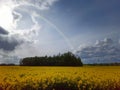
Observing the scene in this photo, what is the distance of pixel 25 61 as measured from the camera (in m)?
41.4

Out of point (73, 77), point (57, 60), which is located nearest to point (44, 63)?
point (57, 60)

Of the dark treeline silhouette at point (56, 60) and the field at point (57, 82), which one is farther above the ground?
the dark treeline silhouette at point (56, 60)

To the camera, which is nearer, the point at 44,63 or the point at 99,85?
the point at 99,85

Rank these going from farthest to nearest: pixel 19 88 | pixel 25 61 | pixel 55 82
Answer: pixel 25 61
pixel 55 82
pixel 19 88

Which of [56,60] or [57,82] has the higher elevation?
[56,60]

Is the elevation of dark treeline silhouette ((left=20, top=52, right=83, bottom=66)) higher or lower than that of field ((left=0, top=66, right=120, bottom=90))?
higher

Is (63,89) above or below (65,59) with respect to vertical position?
below

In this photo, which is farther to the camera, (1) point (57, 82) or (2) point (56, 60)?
(2) point (56, 60)

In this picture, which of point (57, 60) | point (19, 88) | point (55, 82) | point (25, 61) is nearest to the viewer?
point (19, 88)

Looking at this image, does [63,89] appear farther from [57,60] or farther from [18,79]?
[57,60]

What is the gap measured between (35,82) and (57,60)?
2960cm

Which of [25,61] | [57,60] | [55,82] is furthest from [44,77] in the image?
[57,60]

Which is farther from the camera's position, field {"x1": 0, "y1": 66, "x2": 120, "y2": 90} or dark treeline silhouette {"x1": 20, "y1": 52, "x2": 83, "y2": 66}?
dark treeline silhouette {"x1": 20, "y1": 52, "x2": 83, "y2": 66}

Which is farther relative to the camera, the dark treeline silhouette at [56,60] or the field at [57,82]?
the dark treeline silhouette at [56,60]
